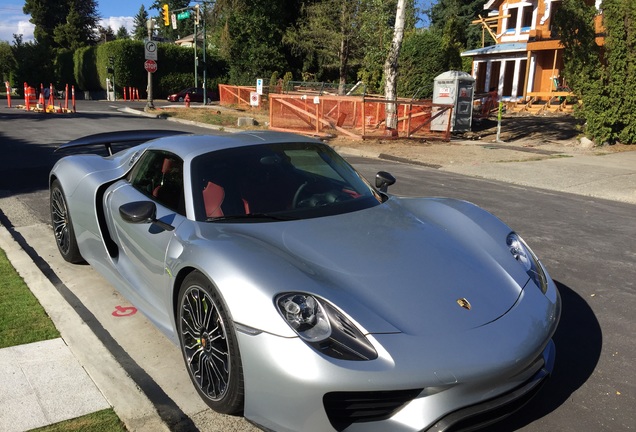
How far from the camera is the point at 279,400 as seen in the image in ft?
7.66

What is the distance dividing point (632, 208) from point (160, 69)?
46.3 m

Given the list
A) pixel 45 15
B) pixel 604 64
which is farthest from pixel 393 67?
pixel 45 15

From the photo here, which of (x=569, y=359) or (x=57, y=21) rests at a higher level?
(x=57, y=21)

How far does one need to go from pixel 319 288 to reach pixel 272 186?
1169 millimetres

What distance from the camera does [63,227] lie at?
5039mm

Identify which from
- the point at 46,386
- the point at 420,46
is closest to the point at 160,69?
the point at 420,46

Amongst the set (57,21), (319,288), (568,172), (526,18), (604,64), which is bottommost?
(568,172)

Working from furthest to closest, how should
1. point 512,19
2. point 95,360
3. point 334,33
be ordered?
point 512,19
point 334,33
point 95,360

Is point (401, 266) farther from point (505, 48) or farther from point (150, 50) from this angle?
point (505, 48)

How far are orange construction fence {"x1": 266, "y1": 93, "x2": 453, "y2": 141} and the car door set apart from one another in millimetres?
13416

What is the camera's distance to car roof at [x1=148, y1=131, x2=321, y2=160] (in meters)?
3.70

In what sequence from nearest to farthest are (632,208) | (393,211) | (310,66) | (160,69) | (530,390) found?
1. (530,390)
2. (393,211)
3. (632,208)
4. (310,66)
5. (160,69)

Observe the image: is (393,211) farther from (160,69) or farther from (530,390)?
(160,69)

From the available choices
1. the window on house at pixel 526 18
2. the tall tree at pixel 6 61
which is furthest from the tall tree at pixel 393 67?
the tall tree at pixel 6 61
